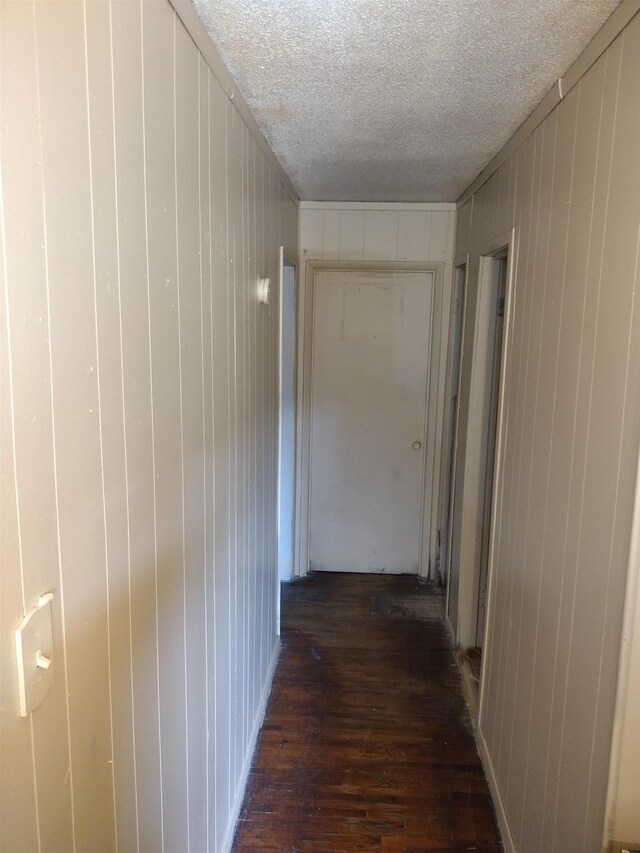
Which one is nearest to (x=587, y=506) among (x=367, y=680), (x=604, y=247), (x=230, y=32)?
(x=604, y=247)

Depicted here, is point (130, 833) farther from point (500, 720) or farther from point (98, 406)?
point (500, 720)

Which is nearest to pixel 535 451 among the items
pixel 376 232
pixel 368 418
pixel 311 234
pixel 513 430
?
pixel 513 430

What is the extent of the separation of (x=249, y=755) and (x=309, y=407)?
2.09m

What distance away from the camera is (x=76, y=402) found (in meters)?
0.84

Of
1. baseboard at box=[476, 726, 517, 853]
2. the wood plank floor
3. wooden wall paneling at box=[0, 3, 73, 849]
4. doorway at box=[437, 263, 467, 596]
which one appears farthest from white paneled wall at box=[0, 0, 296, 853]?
doorway at box=[437, 263, 467, 596]

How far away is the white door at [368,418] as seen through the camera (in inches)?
145

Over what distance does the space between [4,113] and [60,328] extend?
254 mm

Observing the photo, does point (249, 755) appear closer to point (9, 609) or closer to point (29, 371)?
point (9, 609)

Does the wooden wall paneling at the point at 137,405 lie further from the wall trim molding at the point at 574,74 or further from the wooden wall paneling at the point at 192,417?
the wall trim molding at the point at 574,74

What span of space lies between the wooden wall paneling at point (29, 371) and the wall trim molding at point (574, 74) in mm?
1155

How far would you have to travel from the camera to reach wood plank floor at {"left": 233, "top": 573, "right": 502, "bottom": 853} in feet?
6.52

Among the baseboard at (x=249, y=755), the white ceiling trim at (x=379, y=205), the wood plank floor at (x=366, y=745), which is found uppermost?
the white ceiling trim at (x=379, y=205)

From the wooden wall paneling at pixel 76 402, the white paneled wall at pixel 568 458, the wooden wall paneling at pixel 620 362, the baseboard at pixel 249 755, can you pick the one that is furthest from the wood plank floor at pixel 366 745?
the wooden wall paneling at pixel 76 402

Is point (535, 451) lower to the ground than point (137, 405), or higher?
lower
